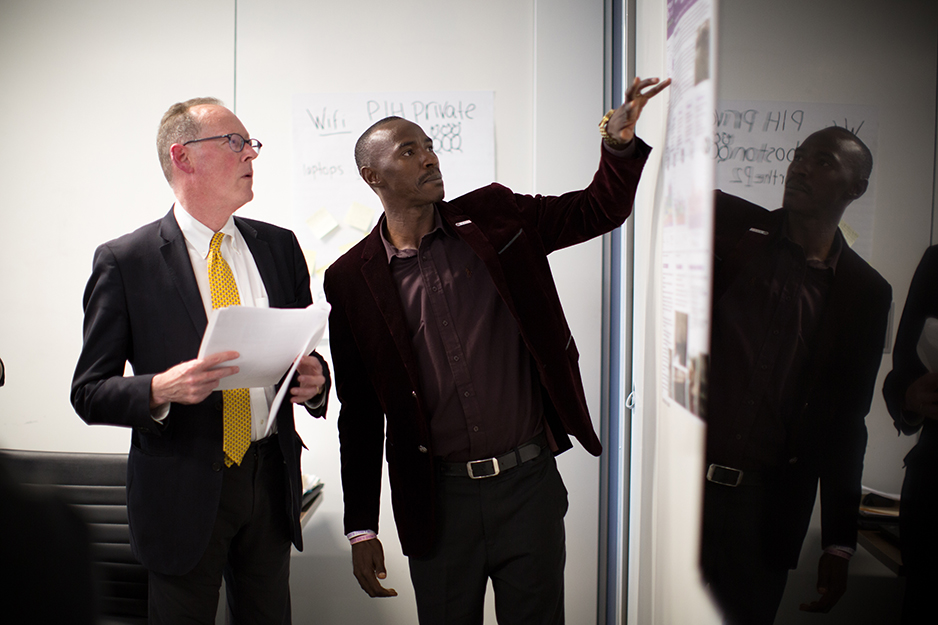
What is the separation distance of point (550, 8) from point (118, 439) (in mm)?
2559

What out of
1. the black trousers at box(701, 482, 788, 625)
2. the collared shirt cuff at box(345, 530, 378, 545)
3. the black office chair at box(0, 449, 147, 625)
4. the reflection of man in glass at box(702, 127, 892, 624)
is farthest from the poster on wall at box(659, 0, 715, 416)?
the black office chair at box(0, 449, 147, 625)

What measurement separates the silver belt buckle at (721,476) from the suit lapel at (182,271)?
1188 mm

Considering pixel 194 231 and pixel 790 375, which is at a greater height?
pixel 194 231

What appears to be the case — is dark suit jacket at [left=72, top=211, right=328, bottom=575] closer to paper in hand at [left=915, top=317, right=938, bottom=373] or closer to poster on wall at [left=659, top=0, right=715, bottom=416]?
poster on wall at [left=659, top=0, right=715, bottom=416]

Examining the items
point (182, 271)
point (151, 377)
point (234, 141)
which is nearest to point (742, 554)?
point (151, 377)

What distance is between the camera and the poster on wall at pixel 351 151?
2.30 meters

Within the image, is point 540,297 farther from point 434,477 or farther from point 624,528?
point 624,528

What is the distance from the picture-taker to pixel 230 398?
1443 millimetres

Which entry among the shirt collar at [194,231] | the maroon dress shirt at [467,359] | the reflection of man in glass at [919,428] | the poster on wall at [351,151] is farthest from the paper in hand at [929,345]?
the poster on wall at [351,151]

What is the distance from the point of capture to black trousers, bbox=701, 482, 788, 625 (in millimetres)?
701

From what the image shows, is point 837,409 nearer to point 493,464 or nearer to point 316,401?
point 493,464

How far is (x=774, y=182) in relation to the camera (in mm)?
647

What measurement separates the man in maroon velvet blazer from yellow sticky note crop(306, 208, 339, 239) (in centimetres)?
87

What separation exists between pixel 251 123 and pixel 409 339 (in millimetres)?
1483
